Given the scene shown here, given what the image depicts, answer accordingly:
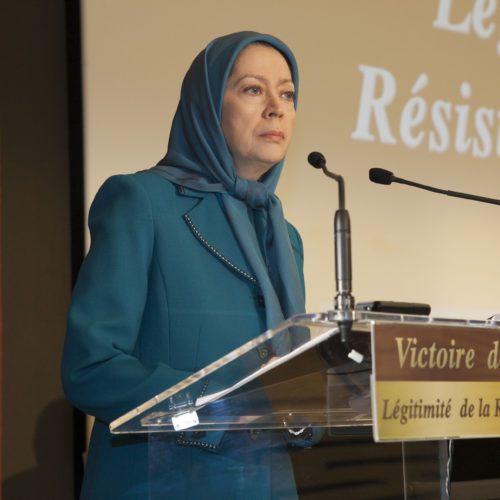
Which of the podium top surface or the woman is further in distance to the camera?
the woman

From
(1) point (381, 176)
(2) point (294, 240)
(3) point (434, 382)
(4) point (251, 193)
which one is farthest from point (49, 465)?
(3) point (434, 382)

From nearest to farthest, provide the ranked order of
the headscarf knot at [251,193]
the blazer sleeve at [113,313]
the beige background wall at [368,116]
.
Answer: the blazer sleeve at [113,313] < the headscarf knot at [251,193] < the beige background wall at [368,116]

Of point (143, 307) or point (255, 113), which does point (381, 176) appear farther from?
point (143, 307)

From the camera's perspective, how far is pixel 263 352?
988mm

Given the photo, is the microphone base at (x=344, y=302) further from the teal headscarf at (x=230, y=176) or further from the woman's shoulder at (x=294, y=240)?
the woman's shoulder at (x=294, y=240)

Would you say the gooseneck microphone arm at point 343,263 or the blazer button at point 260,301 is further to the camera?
the blazer button at point 260,301

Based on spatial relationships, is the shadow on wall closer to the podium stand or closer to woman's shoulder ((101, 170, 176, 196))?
woman's shoulder ((101, 170, 176, 196))

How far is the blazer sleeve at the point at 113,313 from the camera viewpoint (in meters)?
1.23

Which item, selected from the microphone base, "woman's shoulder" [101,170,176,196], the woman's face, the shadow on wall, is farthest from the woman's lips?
the shadow on wall

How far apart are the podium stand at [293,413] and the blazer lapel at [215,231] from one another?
1.43 feet

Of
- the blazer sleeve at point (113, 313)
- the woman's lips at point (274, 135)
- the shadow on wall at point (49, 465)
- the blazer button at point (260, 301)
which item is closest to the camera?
the blazer sleeve at point (113, 313)

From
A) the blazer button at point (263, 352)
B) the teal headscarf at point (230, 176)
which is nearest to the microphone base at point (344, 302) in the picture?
the blazer button at point (263, 352)

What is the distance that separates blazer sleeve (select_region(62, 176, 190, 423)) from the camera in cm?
123

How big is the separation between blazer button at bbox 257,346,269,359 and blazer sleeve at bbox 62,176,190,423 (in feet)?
0.84
